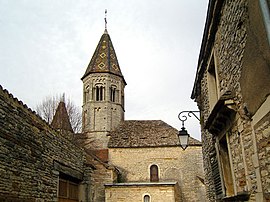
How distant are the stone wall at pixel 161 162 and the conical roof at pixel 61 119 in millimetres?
4898

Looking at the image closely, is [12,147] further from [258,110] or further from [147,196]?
[147,196]

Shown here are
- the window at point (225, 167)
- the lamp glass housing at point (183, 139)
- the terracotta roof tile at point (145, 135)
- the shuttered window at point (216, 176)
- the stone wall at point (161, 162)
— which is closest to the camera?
the window at point (225, 167)

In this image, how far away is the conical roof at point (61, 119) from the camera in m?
26.1

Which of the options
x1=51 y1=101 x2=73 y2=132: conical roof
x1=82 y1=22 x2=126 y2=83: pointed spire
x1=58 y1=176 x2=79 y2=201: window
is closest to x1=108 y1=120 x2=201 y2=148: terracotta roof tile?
x1=51 y1=101 x2=73 y2=132: conical roof

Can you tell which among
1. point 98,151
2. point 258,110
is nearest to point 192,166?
point 98,151

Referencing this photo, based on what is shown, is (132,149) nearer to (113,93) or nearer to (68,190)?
(113,93)

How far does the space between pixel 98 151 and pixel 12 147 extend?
901 inches

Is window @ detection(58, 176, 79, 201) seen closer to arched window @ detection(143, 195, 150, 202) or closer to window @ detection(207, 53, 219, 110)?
window @ detection(207, 53, 219, 110)

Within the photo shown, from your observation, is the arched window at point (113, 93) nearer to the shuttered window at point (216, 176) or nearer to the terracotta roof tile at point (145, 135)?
the terracotta roof tile at point (145, 135)

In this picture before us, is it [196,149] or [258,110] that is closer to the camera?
[258,110]

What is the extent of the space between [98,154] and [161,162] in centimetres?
602

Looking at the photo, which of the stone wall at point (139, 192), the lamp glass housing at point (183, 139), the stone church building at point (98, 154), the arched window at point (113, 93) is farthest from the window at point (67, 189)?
the arched window at point (113, 93)

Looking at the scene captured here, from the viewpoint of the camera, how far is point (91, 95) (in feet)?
116

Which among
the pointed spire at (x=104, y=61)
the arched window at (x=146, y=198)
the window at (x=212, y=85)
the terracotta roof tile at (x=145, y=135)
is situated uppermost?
the pointed spire at (x=104, y=61)
